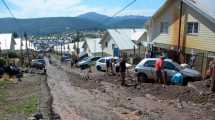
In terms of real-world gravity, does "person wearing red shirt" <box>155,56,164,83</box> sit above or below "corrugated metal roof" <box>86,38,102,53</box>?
below

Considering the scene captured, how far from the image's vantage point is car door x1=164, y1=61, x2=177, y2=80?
22.3 m

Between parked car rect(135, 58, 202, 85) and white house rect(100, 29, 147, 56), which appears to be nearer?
parked car rect(135, 58, 202, 85)

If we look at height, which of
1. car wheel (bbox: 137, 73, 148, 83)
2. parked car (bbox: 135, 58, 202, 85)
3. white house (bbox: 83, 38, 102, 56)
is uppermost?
white house (bbox: 83, 38, 102, 56)

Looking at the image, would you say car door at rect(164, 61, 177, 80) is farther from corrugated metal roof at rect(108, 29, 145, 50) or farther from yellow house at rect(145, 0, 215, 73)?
corrugated metal roof at rect(108, 29, 145, 50)

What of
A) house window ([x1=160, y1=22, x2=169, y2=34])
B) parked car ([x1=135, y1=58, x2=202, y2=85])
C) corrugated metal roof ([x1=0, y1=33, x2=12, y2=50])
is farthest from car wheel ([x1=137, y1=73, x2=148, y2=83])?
corrugated metal roof ([x1=0, y1=33, x2=12, y2=50])

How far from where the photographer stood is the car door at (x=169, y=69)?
879 inches

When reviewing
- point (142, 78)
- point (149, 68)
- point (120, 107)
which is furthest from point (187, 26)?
point (120, 107)

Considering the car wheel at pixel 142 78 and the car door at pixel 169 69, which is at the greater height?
the car door at pixel 169 69

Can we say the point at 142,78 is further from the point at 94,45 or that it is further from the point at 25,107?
the point at 94,45

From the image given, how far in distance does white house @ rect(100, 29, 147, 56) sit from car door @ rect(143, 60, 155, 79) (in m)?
30.1

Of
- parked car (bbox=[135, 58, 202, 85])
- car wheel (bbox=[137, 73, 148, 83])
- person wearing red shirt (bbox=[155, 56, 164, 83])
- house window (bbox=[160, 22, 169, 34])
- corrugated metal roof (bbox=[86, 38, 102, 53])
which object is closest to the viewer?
person wearing red shirt (bbox=[155, 56, 164, 83])

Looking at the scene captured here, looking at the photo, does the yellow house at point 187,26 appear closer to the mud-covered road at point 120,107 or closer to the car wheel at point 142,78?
the car wheel at point 142,78

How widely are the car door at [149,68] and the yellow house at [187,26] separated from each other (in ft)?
14.6

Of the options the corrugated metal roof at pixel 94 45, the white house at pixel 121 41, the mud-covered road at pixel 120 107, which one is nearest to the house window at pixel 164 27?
the mud-covered road at pixel 120 107
